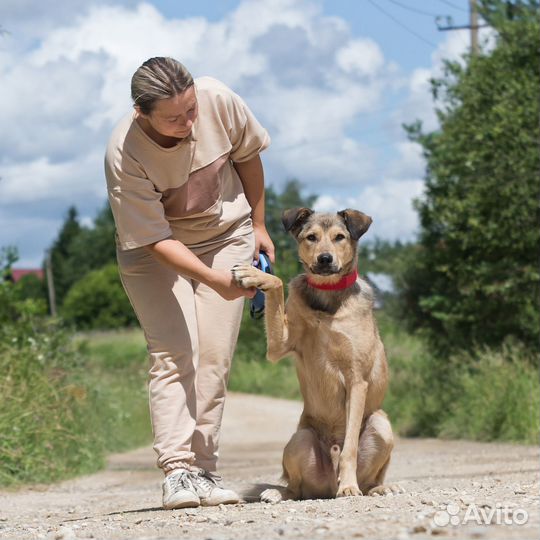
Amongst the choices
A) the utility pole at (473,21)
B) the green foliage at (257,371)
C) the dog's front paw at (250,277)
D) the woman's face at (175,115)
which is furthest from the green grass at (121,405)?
the utility pole at (473,21)

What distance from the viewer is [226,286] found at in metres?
6.00

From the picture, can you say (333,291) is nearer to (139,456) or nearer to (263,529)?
(263,529)

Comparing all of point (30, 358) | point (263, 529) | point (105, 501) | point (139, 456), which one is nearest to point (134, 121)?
point (263, 529)

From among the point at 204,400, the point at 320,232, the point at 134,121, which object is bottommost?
the point at 204,400

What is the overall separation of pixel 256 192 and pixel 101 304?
172 ft

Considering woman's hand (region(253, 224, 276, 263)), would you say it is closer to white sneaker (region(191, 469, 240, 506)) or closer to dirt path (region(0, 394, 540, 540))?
white sneaker (region(191, 469, 240, 506))

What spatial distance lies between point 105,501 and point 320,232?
3.03 meters

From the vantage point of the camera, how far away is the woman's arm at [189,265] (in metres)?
5.86

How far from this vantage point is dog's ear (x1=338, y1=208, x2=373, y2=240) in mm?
6910

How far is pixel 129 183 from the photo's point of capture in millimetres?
5930

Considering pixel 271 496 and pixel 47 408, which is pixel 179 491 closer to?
pixel 271 496

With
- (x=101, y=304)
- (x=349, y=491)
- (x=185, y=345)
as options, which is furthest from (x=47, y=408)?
(x=101, y=304)

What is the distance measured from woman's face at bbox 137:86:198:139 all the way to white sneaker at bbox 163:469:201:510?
200cm

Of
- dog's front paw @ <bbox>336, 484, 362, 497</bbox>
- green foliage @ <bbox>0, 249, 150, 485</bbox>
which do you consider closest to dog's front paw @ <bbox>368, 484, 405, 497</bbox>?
dog's front paw @ <bbox>336, 484, 362, 497</bbox>
